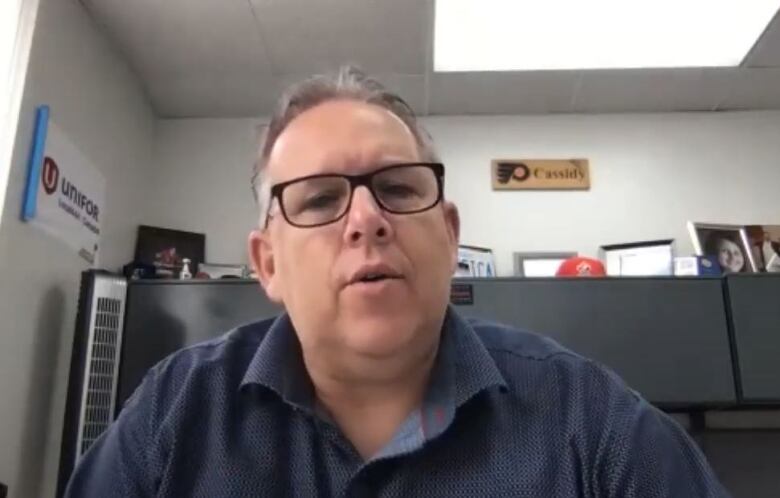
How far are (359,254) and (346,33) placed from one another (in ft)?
5.36

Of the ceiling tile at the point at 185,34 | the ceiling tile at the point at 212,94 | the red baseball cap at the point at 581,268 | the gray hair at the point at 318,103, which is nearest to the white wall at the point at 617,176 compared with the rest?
the red baseball cap at the point at 581,268

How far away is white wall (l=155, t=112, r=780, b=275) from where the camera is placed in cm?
259

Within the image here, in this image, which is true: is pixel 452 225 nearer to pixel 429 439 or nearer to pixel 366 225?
pixel 366 225

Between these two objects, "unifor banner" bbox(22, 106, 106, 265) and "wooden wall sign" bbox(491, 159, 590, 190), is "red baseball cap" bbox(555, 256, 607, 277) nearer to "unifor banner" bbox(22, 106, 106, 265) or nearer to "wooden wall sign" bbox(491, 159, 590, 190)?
"wooden wall sign" bbox(491, 159, 590, 190)

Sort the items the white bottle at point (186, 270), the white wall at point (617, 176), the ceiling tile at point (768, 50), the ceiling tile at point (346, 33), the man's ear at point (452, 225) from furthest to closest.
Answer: the white wall at point (617, 176) → the white bottle at point (186, 270) → the ceiling tile at point (768, 50) → the ceiling tile at point (346, 33) → the man's ear at point (452, 225)

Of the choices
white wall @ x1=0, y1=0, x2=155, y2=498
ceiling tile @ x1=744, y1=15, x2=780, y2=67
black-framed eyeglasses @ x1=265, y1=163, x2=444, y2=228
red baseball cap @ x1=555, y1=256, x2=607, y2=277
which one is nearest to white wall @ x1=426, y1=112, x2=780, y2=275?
red baseball cap @ x1=555, y1=256, x2=607, y2=277

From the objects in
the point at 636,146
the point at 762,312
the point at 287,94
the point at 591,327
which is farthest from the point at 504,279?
Result: the point at 287,94

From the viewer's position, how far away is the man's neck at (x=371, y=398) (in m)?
0.80

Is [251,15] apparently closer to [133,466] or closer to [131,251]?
[131,251]

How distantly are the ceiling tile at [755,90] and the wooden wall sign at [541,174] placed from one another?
1.96ft

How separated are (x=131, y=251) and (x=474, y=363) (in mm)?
1971

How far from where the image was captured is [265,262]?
893 mm

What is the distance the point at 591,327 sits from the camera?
6.73 ft

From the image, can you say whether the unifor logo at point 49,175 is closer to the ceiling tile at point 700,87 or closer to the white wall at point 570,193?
the white wall at point 570,193
